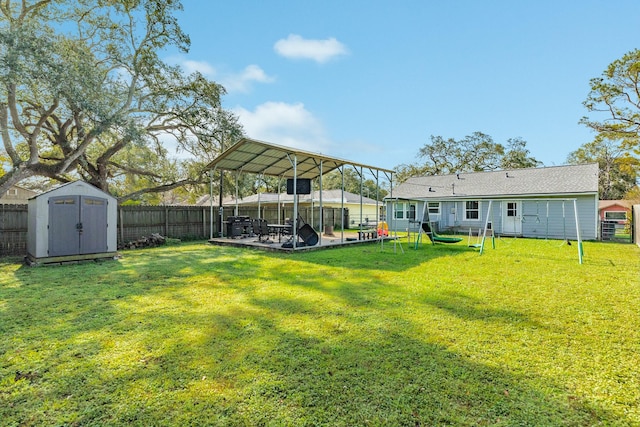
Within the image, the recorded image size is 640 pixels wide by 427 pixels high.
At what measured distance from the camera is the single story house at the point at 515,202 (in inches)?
547

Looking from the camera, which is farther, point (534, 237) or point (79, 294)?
point (534, 237)

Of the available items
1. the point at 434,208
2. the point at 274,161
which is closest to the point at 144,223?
the point at 274,161

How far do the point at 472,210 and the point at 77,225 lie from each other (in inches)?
676

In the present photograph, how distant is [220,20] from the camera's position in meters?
10.9

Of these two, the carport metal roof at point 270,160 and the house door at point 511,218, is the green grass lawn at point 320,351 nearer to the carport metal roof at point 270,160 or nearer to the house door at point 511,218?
the carport metal roof at point 270,160

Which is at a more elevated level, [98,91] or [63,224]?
[98,91]

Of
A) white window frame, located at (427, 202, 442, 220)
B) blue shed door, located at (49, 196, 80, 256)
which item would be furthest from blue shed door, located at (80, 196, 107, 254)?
white window frame, located at (427, 202, 442, 220)

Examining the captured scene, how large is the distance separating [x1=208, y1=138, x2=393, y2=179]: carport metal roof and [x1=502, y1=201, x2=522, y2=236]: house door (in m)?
7.86

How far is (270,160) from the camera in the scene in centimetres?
1188

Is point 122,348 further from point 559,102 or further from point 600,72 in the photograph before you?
point 600,72

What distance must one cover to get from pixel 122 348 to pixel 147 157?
51.8 ft

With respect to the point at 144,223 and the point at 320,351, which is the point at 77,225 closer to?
the point at 144,223

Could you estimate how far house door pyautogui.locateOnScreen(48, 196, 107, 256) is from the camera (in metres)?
7.45

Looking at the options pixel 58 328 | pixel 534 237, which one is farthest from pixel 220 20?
pixel 534 237
